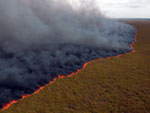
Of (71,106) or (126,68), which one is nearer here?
(71,106)

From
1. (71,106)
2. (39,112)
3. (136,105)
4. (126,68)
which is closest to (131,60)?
(126,68)

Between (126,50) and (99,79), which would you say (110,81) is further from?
(126,50)

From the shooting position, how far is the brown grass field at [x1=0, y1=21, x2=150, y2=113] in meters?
12.3

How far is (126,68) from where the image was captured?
68.7 feet

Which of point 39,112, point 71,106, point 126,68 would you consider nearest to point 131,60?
point 126,68

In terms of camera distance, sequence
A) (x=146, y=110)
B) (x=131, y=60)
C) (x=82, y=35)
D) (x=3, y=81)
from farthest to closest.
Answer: (x=82, y=35), (x=131, y=60), (x=3, y=81), (x=146, y=110)

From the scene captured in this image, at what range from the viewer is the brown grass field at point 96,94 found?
12.3 m

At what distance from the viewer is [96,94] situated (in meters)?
14.3

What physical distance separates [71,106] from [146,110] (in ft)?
24.4

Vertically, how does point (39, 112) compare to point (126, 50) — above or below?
below

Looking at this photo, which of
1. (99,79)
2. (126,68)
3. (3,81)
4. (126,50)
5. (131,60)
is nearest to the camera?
(3,81)

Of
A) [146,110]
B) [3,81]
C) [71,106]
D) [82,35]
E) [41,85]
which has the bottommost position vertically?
[146,110]

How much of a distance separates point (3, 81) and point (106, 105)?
13675mm

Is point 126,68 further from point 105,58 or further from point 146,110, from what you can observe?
point 146,110
